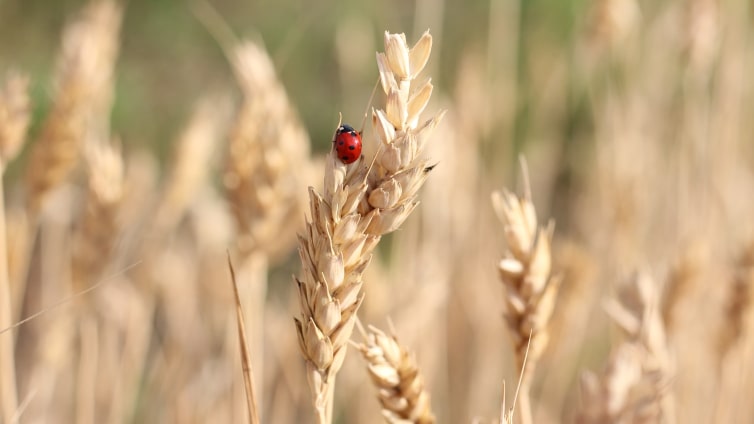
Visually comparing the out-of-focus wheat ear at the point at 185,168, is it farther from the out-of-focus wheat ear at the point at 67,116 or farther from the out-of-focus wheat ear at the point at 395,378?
the out-of-focus wheat ear at the point at 395,378

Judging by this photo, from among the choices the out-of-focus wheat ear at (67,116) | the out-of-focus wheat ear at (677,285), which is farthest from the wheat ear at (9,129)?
the out-of-focus wheat ear at (677,285)

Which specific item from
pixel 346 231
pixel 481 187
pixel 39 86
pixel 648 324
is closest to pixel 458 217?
pixel 481 187

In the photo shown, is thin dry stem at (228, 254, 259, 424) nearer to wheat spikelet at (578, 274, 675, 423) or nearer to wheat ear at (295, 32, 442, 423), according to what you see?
wheat ear at (295, 32, 442, 423)

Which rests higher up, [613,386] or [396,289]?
[396,289]

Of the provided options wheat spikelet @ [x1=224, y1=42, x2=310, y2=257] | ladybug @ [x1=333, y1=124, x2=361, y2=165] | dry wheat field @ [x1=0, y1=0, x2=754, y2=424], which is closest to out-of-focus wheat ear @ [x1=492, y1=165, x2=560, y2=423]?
dry wheat field @ [x1=0, y1=0, x2=754, y2=424]

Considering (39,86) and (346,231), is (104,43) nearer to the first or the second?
(346,231)

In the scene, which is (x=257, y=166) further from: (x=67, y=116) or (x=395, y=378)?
(x=395, y=378)
